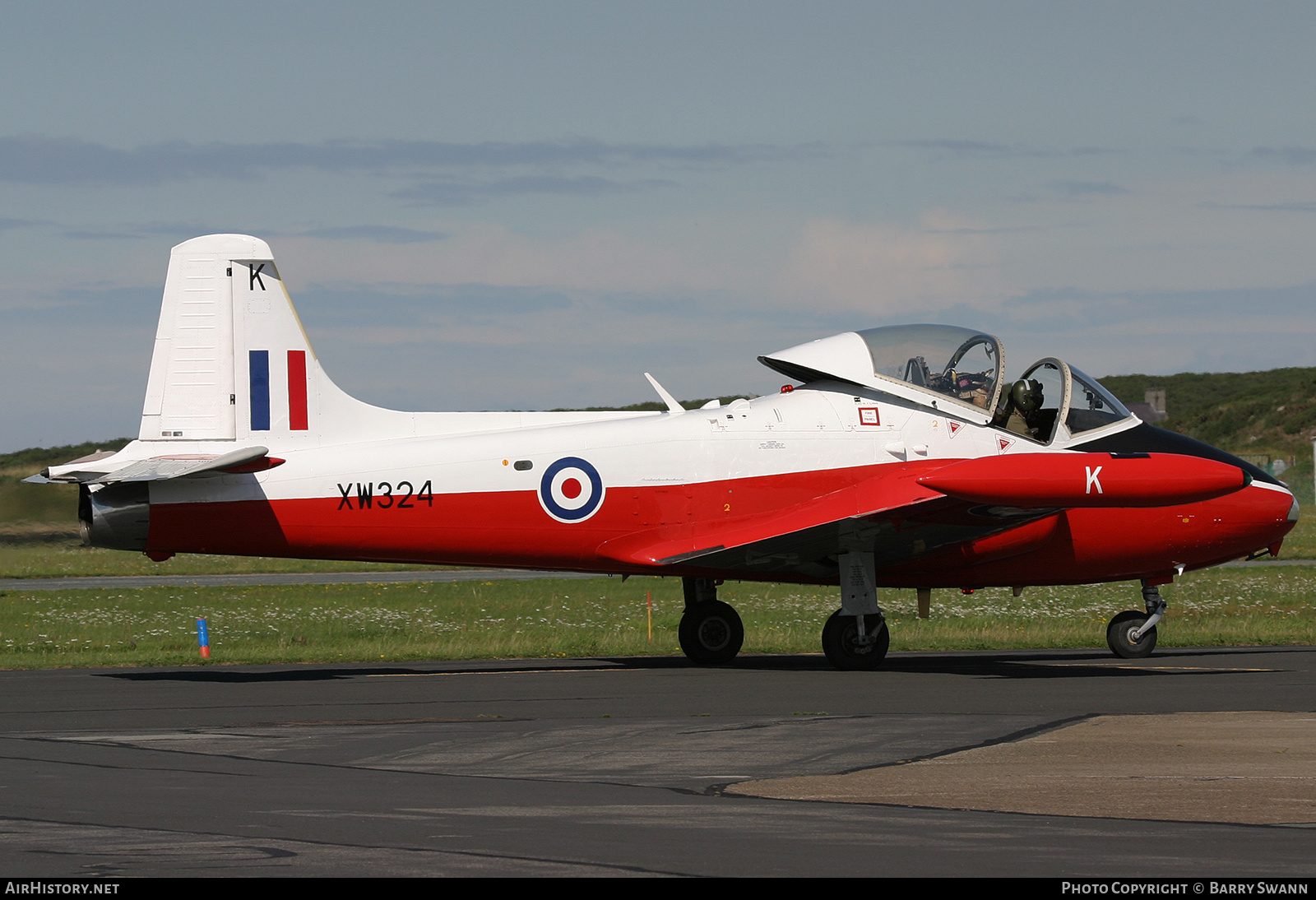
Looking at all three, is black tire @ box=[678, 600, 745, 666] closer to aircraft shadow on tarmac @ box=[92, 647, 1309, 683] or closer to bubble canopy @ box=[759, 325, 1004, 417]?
aircraft shadow on tarmac @ box=[92, 647, 1309, 683]

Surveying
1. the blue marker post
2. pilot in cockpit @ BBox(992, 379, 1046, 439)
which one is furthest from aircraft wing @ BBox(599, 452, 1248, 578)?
the blue marker post

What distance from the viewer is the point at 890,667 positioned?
17.8 meters

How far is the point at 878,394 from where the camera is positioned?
17172 mm

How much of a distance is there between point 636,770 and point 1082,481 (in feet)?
22.8

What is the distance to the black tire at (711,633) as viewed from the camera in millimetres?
18594

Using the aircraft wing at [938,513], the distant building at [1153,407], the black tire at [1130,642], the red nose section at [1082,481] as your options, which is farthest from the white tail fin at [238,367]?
the distant building at [1153,407]

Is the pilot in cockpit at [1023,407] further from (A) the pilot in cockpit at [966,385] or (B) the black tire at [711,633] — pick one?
(B) the black tire at [711,633]

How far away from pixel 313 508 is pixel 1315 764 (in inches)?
412

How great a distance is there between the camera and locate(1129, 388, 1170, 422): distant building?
9117 centimetres

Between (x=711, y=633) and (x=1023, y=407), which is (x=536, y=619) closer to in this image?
(x=711, y=633)

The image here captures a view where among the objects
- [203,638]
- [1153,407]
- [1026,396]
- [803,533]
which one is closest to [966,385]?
[1026,396]

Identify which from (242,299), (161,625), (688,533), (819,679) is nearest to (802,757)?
(819,679)

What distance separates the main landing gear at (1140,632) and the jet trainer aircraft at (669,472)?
57 cm

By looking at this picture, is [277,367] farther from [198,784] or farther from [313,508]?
[198,784]
